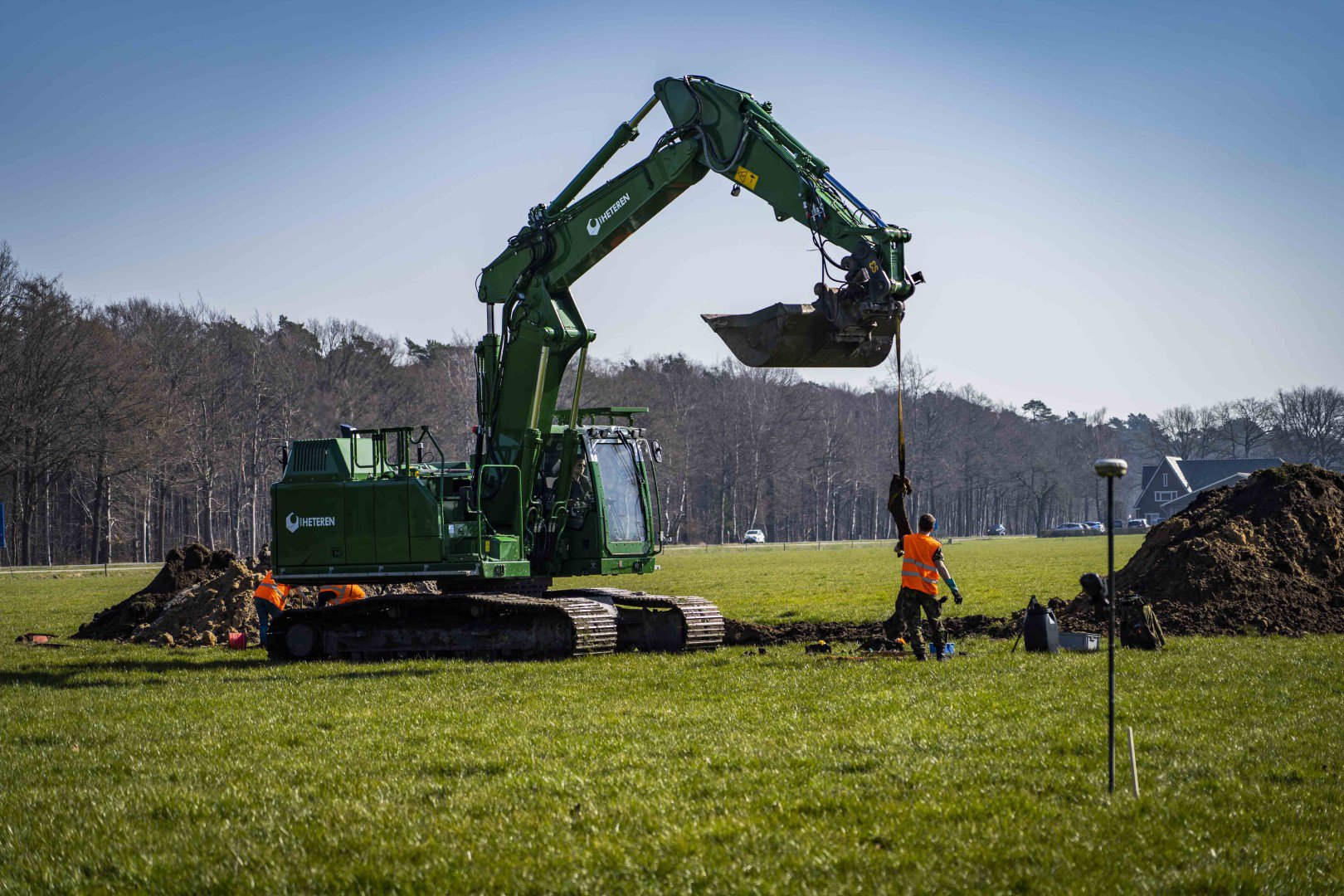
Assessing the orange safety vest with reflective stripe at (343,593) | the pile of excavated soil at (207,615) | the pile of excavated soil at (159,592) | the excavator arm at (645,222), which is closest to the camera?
the excavator arm at (645,222)

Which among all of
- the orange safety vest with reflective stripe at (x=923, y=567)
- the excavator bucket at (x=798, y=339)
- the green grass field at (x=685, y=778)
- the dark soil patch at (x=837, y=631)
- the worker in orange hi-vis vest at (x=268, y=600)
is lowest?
the dark soil patch at (x=837, y=631)

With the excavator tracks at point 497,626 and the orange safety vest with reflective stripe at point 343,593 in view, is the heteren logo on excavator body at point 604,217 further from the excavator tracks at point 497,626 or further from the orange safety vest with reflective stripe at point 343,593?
the orange safety vest with reflective stripe at point 343,593

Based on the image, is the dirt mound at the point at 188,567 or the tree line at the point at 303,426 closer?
the dirt mound at the point at 188,567

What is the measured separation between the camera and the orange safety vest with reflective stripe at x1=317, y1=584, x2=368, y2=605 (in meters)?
19.4

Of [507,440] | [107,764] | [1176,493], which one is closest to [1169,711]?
[107,764]

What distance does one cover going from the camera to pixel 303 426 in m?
66.8

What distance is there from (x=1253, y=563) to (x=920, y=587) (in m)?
8.36

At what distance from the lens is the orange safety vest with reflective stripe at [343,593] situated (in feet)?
63.5

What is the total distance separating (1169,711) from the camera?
1148 centimetres

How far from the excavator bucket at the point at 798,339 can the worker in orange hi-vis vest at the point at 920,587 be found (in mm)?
2307

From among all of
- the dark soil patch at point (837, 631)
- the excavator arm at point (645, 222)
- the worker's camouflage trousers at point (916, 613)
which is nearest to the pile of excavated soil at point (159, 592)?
the excavator arm at point (645, 222)

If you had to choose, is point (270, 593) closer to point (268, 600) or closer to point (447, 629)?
point (268, 600)

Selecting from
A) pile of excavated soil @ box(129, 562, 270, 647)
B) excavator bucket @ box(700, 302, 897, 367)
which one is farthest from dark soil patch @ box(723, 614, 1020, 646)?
pile of excavated soil @ box(129, 562, 270, 647)

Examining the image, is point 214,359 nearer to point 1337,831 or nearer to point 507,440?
point 507,440
